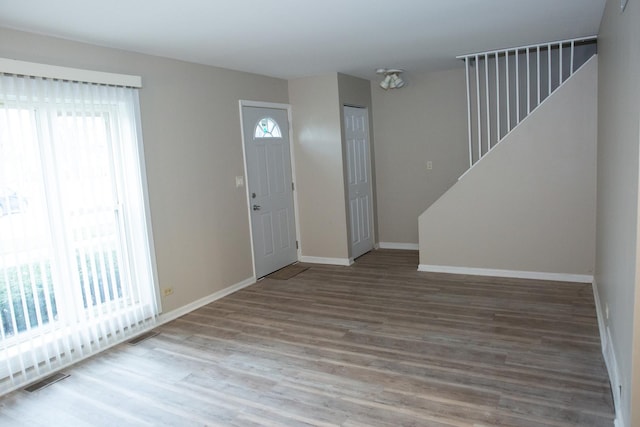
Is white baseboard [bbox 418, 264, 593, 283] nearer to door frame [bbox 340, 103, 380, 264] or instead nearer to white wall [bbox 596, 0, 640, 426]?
door frame [bbox 340, 103, 380, 264]

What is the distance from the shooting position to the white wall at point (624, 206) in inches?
72.2

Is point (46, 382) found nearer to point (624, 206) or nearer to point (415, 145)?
point (624, 206)

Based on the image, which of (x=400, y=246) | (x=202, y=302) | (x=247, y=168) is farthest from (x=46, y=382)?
(x=400, y=246)

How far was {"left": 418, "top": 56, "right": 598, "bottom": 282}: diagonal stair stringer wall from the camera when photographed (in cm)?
435

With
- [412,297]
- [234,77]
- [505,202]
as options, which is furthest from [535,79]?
[234,77]

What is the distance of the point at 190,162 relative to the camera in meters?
4.30

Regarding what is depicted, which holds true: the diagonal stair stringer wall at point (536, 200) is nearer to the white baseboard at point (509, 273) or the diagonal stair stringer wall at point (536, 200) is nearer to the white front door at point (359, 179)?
the white baseboard at point (509, 273)

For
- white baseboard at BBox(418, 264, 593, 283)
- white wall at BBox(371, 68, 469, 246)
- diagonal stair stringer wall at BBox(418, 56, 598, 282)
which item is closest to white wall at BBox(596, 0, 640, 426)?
diagonal stair stringer wall at BBox(418, 56, 598, 282)

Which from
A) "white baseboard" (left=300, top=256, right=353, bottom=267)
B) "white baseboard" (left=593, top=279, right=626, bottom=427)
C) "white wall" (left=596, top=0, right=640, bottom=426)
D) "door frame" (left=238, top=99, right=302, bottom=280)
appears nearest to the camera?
→ "white wall" (left=596, top=0, right=640, bottom=426)

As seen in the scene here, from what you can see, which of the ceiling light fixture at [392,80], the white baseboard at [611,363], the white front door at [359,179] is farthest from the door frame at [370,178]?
the white baseboard at [611,363]

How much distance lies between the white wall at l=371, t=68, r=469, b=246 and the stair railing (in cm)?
24

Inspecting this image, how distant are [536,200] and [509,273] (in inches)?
32.5

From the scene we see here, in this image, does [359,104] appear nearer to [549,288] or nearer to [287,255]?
[287,255]

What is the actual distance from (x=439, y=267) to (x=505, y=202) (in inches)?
40.7
